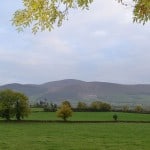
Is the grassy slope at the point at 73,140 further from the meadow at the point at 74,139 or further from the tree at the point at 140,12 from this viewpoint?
the tree at the point at 140,12

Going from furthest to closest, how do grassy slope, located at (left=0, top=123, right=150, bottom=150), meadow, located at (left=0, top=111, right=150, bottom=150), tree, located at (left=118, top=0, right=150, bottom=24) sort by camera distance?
meadow, located at (left=0, top=111, right=150, bottom=150) → grassy slope, located at (left=0, top=123, right=150, bottom=150) → tree, located at (left=118, top=0, right=150, bottom=24)

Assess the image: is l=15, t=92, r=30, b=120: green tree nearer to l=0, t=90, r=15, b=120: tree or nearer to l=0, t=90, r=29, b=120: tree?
l=0, t=90, r=29, b=120: tree

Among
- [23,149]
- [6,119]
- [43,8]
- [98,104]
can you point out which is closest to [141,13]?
[43,8]

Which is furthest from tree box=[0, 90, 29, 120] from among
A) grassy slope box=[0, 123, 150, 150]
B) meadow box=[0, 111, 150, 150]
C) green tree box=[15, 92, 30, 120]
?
grassy slope box=[0, 123, 150, 150]

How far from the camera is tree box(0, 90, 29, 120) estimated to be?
328ft

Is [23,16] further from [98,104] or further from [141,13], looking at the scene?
[98,104]

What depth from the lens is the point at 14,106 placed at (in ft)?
333

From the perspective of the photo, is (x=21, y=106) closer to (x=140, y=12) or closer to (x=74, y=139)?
(x=74, y=139)

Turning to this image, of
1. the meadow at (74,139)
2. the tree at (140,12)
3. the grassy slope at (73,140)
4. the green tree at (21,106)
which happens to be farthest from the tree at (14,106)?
the tree at (140,12)

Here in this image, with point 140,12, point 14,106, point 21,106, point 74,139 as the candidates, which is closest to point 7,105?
point 14,106

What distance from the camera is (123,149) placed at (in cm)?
3703

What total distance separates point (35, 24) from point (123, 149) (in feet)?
85.8

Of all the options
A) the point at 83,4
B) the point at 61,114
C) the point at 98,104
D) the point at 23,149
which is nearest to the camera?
the point at 83,4

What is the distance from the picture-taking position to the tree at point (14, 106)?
100062 mm
